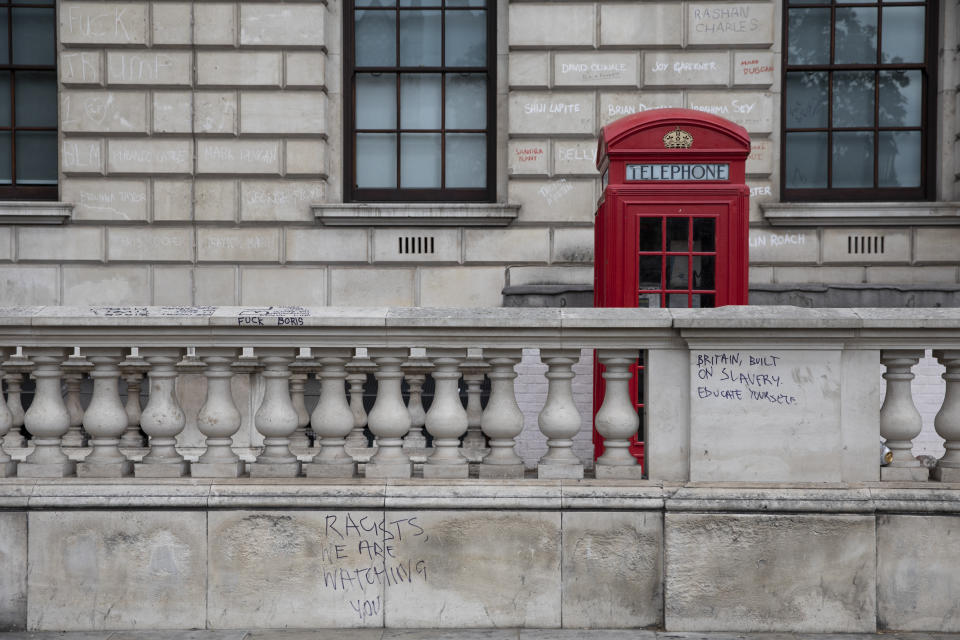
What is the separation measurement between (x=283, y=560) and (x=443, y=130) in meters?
8.10

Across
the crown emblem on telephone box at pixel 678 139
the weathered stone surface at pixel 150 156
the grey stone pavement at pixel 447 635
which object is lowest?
the grey stone pavement at pixel 447 635

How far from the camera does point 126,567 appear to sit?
4586 mm

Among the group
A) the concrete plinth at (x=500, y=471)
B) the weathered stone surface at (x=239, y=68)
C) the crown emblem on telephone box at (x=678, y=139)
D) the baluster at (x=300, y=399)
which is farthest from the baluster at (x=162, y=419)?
the weathered stone surface at (x=239, y=68)

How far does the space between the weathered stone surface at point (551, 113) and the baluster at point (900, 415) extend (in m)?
6.95

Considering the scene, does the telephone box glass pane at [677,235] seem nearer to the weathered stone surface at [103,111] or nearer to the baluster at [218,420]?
the baluster at [218,420]

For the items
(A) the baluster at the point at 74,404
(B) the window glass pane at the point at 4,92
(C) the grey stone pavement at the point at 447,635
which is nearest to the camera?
(C) the grey stone pavement at the point at 447,635

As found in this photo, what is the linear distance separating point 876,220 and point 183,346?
29.5ft

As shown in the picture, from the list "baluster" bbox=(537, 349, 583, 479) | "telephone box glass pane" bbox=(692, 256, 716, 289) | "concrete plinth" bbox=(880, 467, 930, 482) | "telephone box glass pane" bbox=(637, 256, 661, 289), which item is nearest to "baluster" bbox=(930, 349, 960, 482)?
"concrete plinth" bbox=(880, 467, 930, 482)

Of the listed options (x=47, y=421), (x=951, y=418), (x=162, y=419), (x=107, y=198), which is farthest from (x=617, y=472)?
(x=107, y=198)

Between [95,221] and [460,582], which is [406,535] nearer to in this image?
[460,582]

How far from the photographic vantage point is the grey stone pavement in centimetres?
446

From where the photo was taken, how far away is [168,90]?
37.0ft

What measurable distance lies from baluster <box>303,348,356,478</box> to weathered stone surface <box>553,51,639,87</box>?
7242 millimetres

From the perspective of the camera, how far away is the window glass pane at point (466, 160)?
38.9 ft
